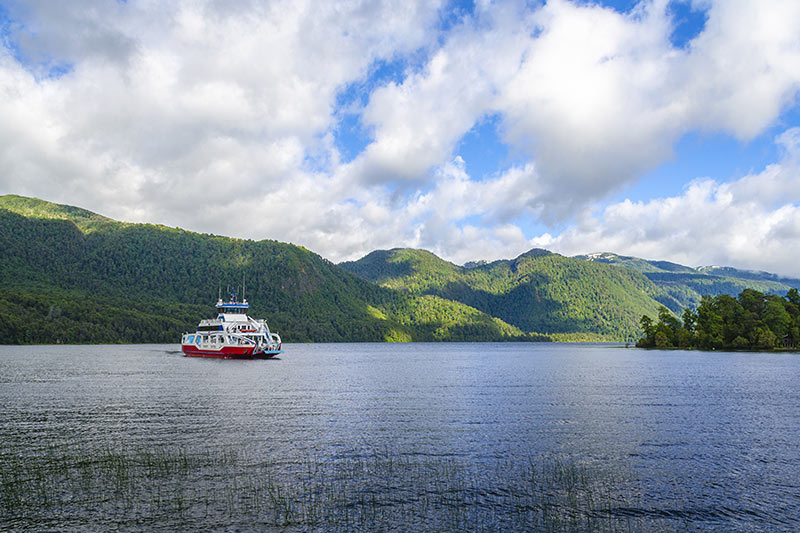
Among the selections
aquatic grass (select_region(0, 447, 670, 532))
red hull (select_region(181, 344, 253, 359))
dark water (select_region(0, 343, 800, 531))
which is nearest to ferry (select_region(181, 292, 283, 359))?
red hull (select_region(181, 344, 253, 359))

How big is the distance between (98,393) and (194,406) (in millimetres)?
23612

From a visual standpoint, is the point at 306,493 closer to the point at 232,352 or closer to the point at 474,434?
the point at 474,434

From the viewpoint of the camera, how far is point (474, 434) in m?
52.6

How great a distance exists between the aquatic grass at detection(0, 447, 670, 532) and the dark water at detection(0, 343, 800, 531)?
27 cm

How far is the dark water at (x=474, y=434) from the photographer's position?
30647 mm

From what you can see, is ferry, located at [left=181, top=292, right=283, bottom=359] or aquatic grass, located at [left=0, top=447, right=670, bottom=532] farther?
ferry, located at [left=181, top=292, right=283, bottom=359]

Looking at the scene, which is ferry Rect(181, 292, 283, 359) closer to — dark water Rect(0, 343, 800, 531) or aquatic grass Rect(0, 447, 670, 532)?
dark water Rect(0, 343, 800, 531)

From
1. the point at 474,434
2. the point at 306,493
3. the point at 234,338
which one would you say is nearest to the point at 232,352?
the point at 234,338

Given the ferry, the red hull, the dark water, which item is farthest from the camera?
the ferry

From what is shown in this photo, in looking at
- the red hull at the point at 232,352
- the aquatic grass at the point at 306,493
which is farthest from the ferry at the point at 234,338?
the aquatic grass at the point at 306,493

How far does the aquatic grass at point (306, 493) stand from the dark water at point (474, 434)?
0.27 metres

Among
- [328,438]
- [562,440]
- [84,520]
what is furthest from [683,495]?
[84,520]

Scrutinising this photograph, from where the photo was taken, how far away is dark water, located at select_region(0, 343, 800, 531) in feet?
101

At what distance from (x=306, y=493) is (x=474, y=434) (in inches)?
900
